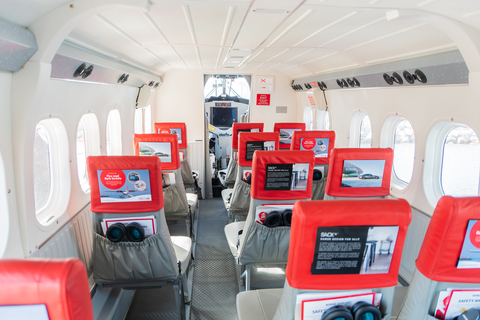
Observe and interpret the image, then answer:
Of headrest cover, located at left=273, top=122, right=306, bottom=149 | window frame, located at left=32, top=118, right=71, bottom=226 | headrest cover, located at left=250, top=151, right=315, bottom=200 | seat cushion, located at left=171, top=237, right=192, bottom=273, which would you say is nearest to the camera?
headrest cover, located at left=250, top=151, right=315, bottom=200

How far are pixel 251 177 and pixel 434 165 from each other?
247cm

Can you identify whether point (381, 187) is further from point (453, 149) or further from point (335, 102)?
point (335, 102)

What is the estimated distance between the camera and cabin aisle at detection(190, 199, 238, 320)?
149 inches

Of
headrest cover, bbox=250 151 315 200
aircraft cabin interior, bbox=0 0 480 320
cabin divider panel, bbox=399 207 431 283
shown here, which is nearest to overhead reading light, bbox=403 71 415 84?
aircraft cabin interior, bbox=0 0 480 320

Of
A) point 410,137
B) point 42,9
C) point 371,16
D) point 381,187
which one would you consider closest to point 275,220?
point 381,187

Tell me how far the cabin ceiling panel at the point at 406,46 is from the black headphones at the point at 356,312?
240 centimetres

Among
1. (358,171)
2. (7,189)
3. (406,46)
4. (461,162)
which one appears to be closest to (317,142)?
(358,171)

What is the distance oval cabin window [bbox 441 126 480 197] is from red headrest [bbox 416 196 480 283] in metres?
2.90

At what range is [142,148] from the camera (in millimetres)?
4691

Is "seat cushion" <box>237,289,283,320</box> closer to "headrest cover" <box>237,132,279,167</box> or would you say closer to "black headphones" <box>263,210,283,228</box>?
"black headphones" <box>263,210,283,228</box>

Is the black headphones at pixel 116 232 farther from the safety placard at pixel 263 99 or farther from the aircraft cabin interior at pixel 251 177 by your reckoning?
the safety placard at pixel 263 99

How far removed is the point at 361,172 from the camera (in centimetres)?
356

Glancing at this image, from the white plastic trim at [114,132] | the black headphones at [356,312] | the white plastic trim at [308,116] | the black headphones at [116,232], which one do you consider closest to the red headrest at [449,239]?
the black headphones at [356,312]

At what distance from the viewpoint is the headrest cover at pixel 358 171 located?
3506mm
